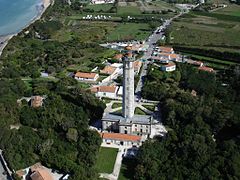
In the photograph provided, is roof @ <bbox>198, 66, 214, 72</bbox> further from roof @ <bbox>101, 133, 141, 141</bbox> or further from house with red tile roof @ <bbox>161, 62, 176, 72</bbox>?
roof @ <bbox>101, 133, 141, 141</bbox>

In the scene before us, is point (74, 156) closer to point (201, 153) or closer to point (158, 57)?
point (201, 153)

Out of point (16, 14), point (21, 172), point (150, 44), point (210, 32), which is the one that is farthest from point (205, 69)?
point (16, 14)

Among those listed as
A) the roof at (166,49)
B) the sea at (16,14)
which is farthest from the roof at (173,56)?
the sea at (16,14)

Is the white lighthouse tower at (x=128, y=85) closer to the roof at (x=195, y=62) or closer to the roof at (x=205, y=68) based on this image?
the roof at (x=205, y=68)

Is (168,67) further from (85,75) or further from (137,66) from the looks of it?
(85,75)

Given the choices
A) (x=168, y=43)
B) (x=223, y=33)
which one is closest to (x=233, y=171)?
(x=168, y=43)

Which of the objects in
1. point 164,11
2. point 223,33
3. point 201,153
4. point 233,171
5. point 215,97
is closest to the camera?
point 233,171
